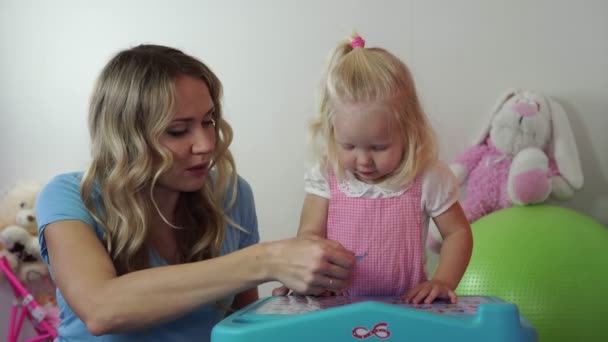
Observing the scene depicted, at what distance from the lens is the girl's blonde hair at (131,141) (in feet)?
3.83

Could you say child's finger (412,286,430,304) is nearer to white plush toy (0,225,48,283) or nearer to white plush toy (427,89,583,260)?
white plush toy (427,89,583,260)

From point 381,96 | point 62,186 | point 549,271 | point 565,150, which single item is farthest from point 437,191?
point 565,150

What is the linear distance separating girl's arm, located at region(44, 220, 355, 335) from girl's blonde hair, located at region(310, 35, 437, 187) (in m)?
0.39

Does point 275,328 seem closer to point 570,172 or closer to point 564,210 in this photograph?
point 564,210

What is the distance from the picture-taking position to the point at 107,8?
2385 millimetres

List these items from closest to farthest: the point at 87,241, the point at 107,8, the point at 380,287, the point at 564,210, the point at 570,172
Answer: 1. the point at 87,241
2. the point at 380,287
3. the point at 564,210
4. the point at 570,172
5. the point at 107,8

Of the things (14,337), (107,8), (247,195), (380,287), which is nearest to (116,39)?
(107,8)

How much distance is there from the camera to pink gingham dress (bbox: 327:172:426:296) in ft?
4.23

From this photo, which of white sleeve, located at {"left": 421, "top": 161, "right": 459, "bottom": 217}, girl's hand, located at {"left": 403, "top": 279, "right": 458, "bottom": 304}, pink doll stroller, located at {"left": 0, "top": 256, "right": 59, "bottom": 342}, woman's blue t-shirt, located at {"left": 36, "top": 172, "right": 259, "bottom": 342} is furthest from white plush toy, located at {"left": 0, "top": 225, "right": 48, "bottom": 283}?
girl's hand, located at {"left": 403, "top": 279, "right": 458, "bottom": 304}

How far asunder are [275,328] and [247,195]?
650 mm

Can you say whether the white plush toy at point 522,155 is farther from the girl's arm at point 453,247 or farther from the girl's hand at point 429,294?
the girl's hand at point 429,294

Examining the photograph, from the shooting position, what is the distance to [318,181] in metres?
1.38

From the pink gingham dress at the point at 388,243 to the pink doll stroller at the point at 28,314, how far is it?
4.34ft

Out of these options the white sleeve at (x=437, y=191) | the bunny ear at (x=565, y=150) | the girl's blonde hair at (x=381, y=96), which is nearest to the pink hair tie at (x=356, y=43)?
the girl's blonde hair at (x=381, y=96)
